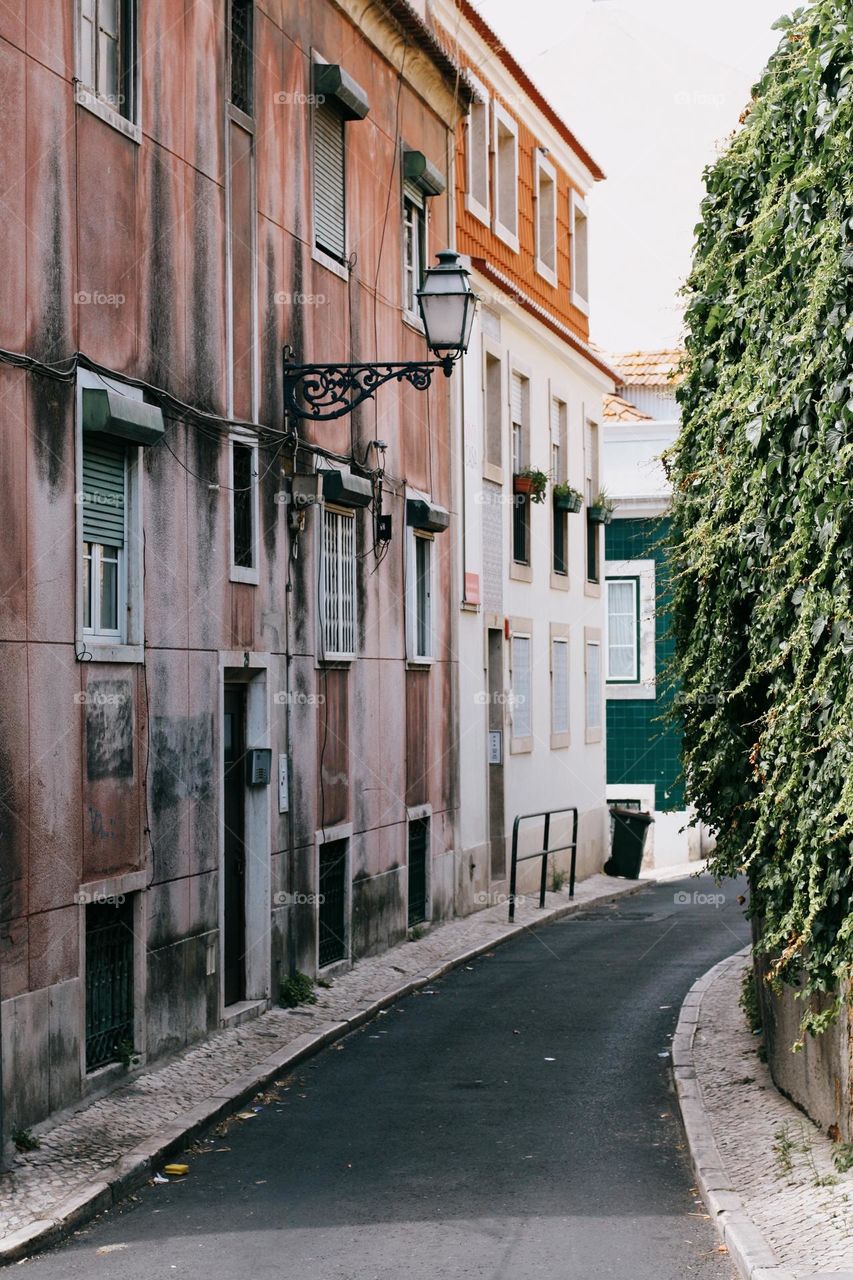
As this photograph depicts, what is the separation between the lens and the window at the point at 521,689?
24484 mm

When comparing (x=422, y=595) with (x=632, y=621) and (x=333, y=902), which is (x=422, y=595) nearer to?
(x=333, y=902)

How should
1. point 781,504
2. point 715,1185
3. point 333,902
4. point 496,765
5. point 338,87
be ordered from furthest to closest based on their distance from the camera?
point 496,765
point 333,902
point 338,87
point 781,504
point 715,1185

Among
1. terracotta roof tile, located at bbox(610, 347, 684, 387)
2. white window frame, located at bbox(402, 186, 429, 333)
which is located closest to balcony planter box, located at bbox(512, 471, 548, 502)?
white window frame, located at bbox(402, 186, 429, 333)

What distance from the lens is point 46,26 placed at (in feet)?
32.7

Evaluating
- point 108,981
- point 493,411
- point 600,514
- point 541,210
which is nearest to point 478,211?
point 493,411

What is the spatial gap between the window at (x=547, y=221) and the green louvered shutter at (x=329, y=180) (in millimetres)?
11069

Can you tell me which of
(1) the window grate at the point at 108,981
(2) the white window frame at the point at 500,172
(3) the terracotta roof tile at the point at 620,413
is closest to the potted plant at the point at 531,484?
(2) the white window frame at the point at 500,172

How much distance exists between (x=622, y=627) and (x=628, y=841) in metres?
7.05

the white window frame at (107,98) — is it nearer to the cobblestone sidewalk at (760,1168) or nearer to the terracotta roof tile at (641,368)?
the cobblestone sidewalk at (760,1168)

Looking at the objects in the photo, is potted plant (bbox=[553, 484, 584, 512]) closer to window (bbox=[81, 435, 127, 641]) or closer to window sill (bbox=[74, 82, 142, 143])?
window sill (bbox=[74, 82, 142, 143])

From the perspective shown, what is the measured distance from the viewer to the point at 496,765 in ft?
77.0

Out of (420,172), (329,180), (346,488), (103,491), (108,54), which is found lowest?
(103,491)

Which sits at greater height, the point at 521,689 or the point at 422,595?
the point at 422,595

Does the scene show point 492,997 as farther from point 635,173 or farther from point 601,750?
point 635,173
